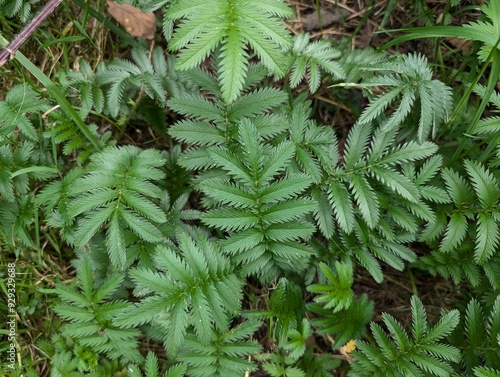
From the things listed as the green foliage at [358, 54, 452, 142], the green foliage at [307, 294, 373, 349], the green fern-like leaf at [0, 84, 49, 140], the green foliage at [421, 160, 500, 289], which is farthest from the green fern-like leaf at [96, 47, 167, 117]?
the green foliage at [421, 160, 500, 289]

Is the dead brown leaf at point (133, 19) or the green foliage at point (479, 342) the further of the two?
the dead brown leaf at point (133, 19)

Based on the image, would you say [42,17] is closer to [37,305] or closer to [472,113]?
[37,305]

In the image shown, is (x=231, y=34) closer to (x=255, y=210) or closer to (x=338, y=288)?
(x=255, y=210)

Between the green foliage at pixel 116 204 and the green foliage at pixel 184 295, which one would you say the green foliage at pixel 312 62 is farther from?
the green foliage at pixel 184 295

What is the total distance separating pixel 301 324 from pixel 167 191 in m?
1.00

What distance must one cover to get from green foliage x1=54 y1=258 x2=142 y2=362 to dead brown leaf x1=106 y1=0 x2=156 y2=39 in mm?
1252

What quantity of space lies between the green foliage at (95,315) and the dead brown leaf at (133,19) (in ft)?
4.11

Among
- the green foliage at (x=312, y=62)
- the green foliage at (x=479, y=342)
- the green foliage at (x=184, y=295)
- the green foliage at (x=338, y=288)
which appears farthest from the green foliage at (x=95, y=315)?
the green foliage at (x=479, y=342)

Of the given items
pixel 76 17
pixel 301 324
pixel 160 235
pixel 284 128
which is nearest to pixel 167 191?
pixel 160 235

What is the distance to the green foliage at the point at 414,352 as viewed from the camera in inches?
84.2

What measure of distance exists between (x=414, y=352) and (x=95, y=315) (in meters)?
1.58

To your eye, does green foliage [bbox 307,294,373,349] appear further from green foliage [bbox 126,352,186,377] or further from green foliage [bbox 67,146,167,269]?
green foliage [bbox 67,146,167,269]

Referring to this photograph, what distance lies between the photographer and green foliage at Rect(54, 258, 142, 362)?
235cm

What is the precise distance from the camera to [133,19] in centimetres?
248
